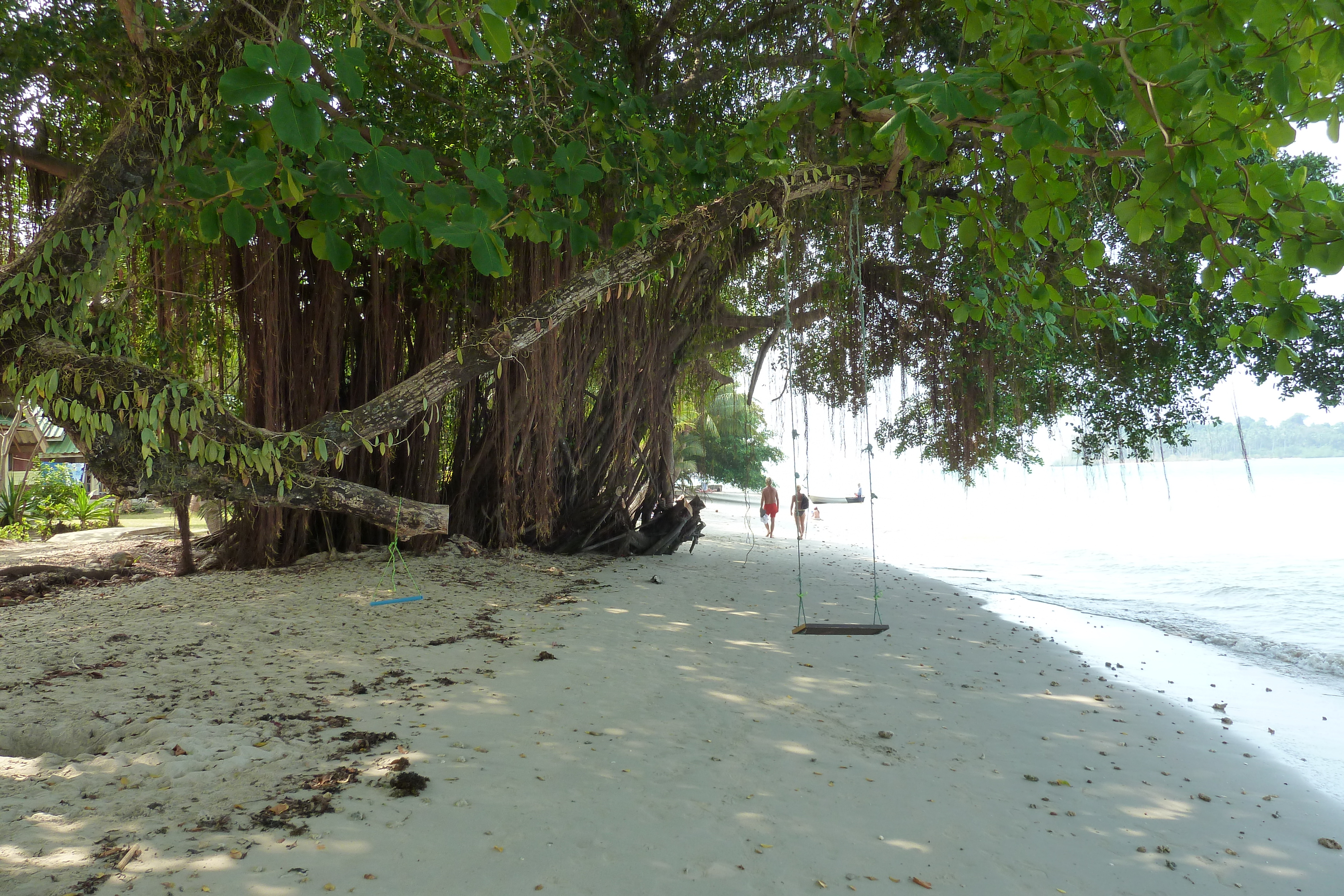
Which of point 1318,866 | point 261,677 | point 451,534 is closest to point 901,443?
point 451,534

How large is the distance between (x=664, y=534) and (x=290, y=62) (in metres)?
5.72

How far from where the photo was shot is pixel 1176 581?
322 inches

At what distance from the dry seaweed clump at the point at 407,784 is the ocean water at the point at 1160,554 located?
137 inches

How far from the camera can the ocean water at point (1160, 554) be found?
19.0 feet

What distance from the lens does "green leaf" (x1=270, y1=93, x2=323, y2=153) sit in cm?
140

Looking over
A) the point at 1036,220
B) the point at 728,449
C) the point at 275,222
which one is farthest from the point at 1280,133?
the point at 728,449

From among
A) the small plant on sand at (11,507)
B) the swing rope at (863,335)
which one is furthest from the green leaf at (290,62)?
the small plant on sand at (11,507)

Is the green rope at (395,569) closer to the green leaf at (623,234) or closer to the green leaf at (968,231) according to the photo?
the green leaf at (623,234)

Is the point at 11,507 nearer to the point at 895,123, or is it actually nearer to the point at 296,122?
the point at 296,122

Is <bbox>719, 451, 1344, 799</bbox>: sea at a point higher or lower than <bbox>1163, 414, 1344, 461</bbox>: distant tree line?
lower

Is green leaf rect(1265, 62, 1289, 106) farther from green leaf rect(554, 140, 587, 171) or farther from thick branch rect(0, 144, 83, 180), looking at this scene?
thick branch rect(0, 144, 83, 180)

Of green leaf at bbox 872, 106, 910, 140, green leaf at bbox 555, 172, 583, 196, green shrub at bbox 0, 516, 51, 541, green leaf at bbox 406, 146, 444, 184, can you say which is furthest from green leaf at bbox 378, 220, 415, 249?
green shrub at bbox 0, 516, 51, 541

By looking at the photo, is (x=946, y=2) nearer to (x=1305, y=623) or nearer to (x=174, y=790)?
(x=174, y=790)

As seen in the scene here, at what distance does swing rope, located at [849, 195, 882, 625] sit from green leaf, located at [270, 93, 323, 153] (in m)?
1.77
